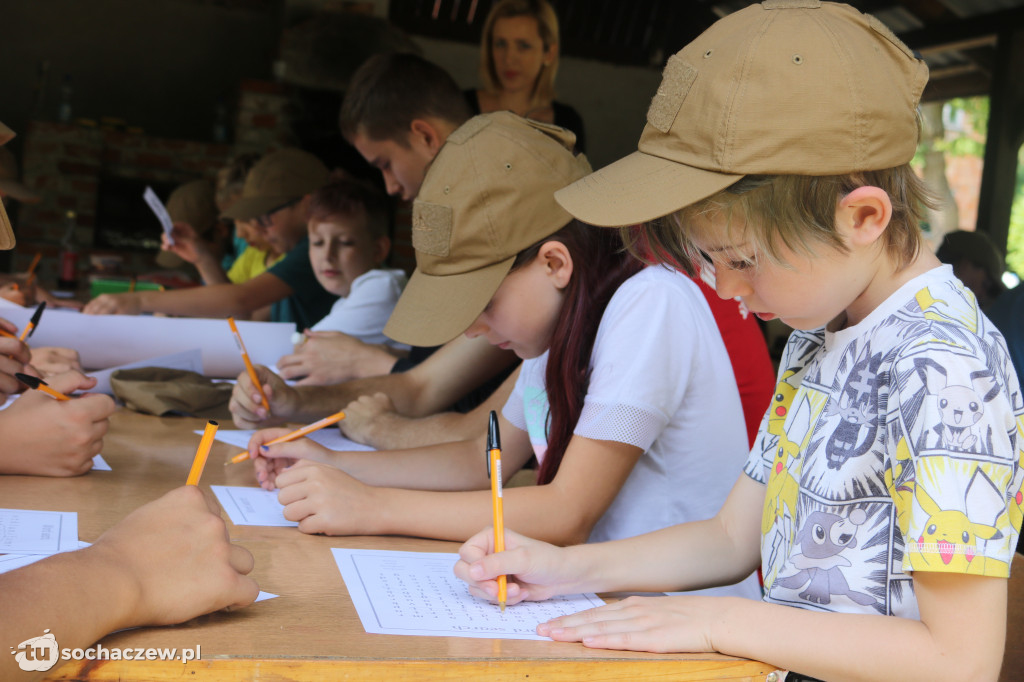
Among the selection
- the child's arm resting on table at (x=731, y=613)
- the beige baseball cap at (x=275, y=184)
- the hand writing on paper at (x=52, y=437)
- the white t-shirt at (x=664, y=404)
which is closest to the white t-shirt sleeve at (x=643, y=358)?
the white t-shirt at (x=664, y=404)

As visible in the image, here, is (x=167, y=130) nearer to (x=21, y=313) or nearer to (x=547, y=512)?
(x=21, y=313)

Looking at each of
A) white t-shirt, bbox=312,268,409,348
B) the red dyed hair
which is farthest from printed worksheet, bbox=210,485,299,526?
white t-shirt, bbox=312,268,409,348

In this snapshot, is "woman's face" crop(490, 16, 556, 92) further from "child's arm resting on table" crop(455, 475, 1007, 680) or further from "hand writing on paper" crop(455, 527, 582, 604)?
"hand writing on paper" crop(455, 527, 582, 604)

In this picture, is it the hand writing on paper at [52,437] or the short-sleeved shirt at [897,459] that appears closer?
the short-sleeved shirt at [897,459]

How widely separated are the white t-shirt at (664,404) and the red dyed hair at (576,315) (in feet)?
0.11

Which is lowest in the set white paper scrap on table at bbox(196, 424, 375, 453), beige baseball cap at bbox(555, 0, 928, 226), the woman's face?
white paper scrap on table at bbox(196, 424, 375, 453)

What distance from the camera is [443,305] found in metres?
1.27

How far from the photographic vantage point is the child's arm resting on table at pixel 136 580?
0.70 metres

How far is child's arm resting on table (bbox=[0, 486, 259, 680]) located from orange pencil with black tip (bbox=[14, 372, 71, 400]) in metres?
0.57

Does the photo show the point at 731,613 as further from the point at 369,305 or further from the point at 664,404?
the point at 369,305

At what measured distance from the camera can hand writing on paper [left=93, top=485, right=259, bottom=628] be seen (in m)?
0.78

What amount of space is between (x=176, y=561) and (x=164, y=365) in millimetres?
1275

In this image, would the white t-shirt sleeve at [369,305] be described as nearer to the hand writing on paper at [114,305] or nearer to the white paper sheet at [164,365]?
the hand writing on paper at [114,305]

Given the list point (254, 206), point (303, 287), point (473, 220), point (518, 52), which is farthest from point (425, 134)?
point (518, 52)
